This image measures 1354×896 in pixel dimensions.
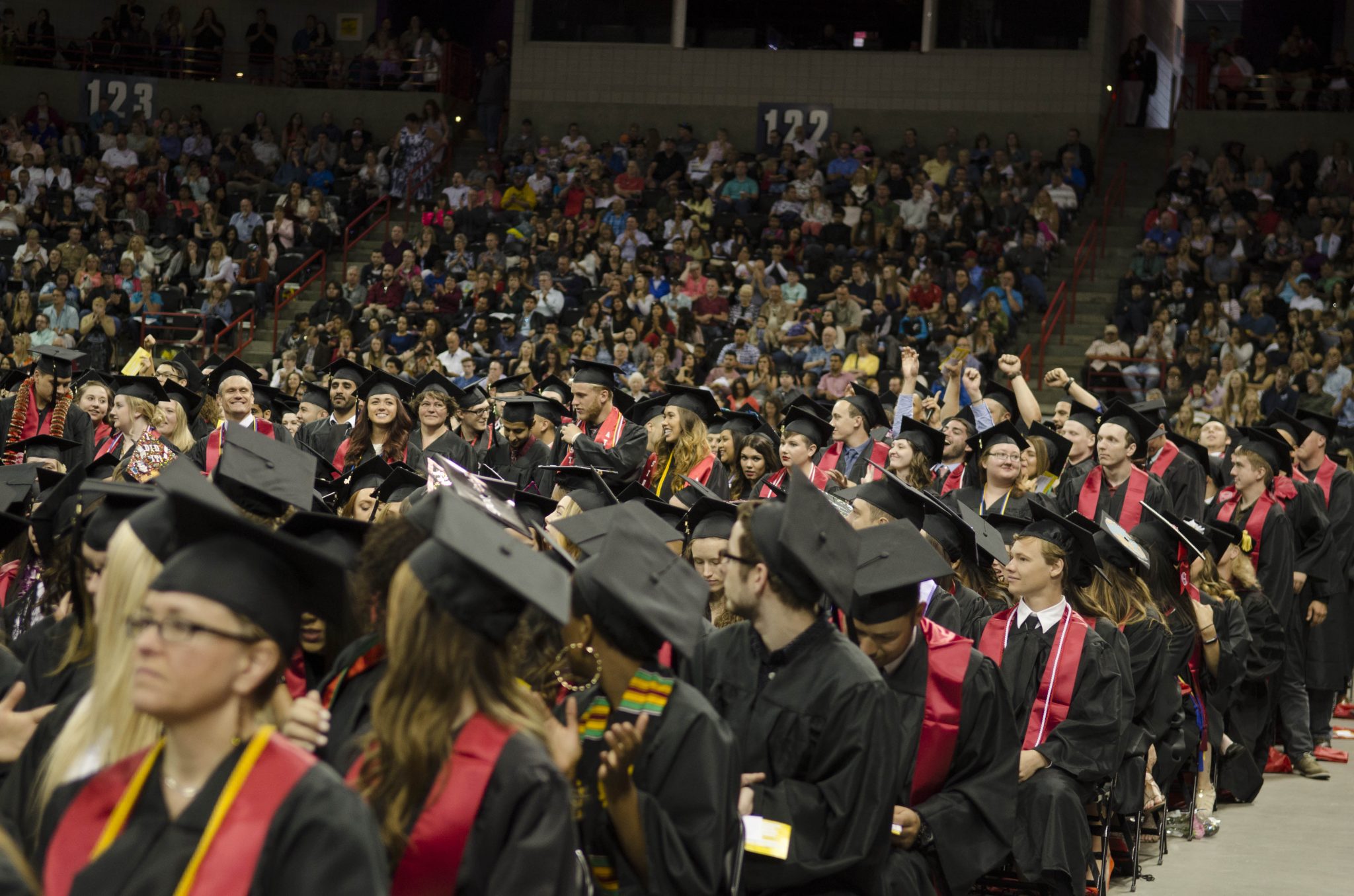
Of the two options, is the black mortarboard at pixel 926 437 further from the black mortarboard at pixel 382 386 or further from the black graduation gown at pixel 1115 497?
the black mortarboard at pixel 382 386

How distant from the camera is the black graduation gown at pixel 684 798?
319cm

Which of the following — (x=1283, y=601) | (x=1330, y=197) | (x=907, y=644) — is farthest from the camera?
(x=1330, y=197)

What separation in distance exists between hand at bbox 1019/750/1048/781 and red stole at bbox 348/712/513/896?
3.55 metres

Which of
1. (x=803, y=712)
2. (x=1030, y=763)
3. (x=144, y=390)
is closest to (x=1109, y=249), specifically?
(x=144, y=390)

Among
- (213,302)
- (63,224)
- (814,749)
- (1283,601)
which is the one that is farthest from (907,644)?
(63,224)

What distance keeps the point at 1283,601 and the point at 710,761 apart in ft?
25.5

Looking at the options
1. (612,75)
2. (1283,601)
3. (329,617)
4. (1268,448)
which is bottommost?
(1283,601)

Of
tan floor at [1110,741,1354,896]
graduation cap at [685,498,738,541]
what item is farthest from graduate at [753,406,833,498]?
graduation cap at [685,498,738,541]

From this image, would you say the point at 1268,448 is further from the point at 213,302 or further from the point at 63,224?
the point at 63,224

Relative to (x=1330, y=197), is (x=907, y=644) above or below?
below

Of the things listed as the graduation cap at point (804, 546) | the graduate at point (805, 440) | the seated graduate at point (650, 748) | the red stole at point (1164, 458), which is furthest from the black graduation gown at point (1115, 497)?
the seated graduate at point (650, 748)

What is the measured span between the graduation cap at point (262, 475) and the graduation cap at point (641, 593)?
1.68m

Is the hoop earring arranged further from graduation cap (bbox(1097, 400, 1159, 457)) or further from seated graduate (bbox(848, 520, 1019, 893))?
graduation cap (bbox(1097, 400, 1159, 457))

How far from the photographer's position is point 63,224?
22.8 meters
